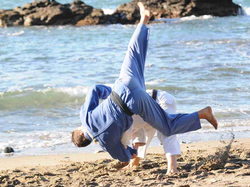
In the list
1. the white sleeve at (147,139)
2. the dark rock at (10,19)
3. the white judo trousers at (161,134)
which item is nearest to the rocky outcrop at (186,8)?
the dark rock at (10,19)

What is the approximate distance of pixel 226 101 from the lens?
8.27m

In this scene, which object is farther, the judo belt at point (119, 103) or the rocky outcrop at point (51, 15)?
the rocky outcrop at point (51, 15)

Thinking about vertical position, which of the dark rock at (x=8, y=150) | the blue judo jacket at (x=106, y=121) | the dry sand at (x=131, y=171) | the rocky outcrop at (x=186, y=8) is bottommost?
the dark rock at (x=8, y=150)

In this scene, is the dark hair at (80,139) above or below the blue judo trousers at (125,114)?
below

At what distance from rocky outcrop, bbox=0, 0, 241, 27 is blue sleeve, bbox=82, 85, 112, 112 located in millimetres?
23862

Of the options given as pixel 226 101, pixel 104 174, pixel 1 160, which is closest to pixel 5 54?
pixel 226 101

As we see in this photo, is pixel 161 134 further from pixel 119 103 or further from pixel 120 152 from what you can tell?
pixel 119 103

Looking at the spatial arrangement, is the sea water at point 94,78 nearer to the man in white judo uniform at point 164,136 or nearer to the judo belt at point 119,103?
the man in white judo uniform at point 164,136

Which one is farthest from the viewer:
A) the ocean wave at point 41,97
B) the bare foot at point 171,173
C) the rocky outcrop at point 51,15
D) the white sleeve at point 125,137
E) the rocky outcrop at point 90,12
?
the rocky outcrop at point 90,12

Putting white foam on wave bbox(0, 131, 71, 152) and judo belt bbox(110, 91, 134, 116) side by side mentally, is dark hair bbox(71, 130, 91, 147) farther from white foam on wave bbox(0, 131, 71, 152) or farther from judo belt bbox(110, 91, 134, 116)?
white foam on wave bbox(0, 131, 71, 152)

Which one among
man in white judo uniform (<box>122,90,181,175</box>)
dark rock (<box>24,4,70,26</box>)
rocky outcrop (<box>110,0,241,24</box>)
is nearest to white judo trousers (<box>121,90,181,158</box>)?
man in white judo uniform (<box>122,90,181,175</box>)

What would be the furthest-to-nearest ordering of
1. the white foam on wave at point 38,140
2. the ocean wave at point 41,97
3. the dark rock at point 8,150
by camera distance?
the ocean wave at point 41,97
the white foam on wave at point 38,140
the dark rock at point 8,150

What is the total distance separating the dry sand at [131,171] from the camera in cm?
392

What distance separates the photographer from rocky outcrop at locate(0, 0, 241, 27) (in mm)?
27984
